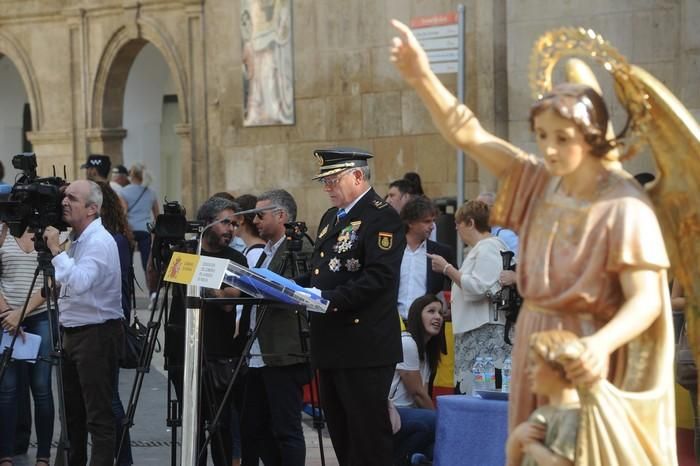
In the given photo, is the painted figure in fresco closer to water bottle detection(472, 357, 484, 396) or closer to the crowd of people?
the crowd of people

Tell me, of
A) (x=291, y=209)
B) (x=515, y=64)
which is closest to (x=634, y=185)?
(x=291, y=209)

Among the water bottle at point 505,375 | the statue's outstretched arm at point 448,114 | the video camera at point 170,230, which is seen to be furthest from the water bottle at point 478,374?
the statue's outstretched arm at point 448,114

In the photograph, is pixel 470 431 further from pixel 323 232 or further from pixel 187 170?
pixel 187 170

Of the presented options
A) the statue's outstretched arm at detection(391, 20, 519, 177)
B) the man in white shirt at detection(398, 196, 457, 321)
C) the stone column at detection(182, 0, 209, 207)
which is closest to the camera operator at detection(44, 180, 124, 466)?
the man in white shirt at detection(398, 196, 457, 321)

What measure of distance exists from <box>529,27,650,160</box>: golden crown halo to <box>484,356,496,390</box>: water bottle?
4.30 m

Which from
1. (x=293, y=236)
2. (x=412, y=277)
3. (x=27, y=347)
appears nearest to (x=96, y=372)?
(x=27, y=347)

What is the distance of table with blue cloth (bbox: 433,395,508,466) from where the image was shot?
7723 mm

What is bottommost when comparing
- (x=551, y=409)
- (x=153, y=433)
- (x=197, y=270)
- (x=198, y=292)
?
(x=153, y=433)

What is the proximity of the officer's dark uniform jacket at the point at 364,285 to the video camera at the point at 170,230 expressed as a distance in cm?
83

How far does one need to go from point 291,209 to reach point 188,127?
41.9 feet

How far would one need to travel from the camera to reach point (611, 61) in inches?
169

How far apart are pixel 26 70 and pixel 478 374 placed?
15854 millimetres

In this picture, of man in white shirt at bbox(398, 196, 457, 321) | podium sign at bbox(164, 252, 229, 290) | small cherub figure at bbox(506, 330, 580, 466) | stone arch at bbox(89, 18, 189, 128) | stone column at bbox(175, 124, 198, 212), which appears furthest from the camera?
stone arch at bbox(89, 18, 189, 128)

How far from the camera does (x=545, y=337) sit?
3.91 m
